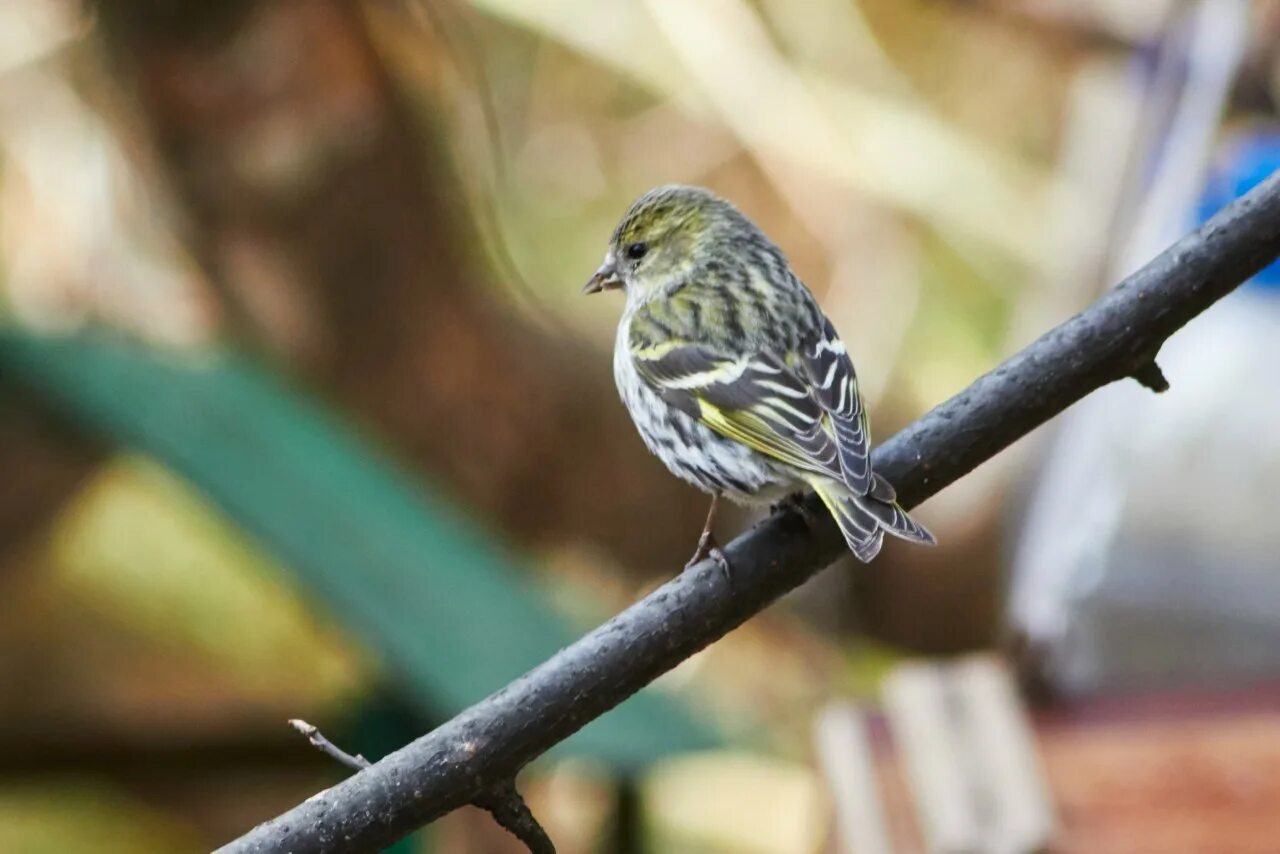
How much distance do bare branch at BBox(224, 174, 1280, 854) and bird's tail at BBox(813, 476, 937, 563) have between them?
24 mm

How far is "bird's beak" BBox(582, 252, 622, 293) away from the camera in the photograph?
237 cm

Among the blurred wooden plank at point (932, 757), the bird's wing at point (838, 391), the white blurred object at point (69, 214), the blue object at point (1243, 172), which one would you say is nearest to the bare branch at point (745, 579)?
the bird's wing at point (838, 391)

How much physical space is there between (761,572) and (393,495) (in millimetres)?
1698

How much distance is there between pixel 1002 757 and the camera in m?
2.31

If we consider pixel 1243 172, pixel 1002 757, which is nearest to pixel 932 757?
pixel 1002 757

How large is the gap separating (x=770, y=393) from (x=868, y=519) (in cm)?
38

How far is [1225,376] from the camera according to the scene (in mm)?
3098

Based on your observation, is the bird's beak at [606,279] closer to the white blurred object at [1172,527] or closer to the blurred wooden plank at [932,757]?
the blurred wooden plank at [932,757]

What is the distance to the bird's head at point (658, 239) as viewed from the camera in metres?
2.36

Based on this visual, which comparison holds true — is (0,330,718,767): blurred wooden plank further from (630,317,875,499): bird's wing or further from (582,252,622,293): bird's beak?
(630,317,875,499): bird's wing

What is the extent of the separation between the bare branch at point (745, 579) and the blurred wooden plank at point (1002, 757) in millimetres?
776

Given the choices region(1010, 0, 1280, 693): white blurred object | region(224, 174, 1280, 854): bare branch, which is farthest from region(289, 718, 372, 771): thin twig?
region(1010, 0, 1280, 693): white blurred object

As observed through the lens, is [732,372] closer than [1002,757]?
Yes

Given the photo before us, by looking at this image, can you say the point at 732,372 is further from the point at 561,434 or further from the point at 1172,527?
the point at 561,434
